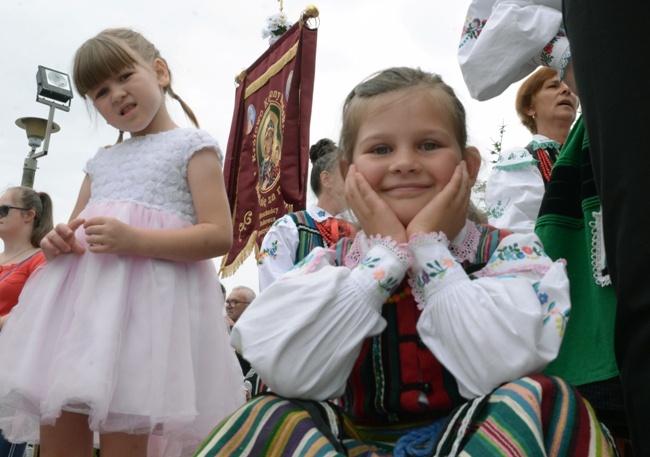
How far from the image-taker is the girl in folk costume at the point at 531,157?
2.76 meters

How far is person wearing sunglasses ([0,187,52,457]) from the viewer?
12.0 feet

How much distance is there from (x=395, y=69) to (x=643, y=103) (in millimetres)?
761

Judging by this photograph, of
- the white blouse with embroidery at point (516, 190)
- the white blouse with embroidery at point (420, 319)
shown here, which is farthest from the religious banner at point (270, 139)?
the white blouse with embroidery at point (420, 319)

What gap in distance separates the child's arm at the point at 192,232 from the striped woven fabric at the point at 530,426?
1068mm

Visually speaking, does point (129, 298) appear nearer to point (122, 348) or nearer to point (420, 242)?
point (122, 348)

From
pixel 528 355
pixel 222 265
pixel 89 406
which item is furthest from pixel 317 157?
pixel 528 355

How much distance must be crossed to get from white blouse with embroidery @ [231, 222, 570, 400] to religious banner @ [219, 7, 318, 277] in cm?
290

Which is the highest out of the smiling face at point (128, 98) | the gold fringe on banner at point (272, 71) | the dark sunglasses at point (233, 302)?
the gold fringe on banner at point (272, 71)

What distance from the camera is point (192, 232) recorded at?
1.97m

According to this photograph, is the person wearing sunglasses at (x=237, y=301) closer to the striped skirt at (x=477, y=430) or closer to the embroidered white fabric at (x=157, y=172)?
the embroidered white fabric at (x=157, y=172)

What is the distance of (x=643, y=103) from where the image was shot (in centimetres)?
102

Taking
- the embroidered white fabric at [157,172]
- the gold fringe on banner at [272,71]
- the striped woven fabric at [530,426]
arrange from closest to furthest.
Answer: the striped woven fabric at [530,426]
the embroidered white fabric at [157,172]
the gold fringe on banner at [272,71]

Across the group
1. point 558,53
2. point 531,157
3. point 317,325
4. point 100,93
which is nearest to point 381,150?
point 317,325

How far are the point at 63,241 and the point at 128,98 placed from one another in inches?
19.9
